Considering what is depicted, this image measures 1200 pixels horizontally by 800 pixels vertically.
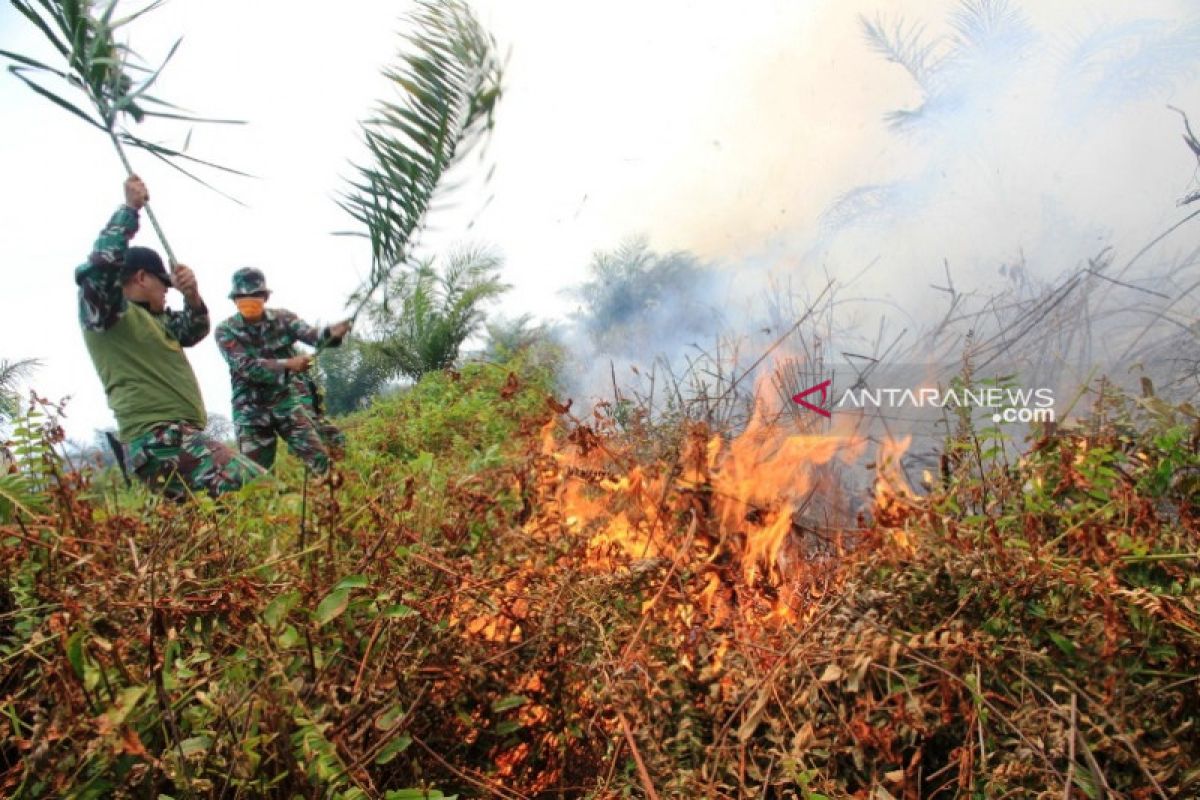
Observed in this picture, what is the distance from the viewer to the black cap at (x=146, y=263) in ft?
13.8

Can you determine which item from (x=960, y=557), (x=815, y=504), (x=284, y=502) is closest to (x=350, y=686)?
(x=284, y=502)

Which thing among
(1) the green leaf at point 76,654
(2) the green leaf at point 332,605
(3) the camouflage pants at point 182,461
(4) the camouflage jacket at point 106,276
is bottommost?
(1) the green leaf at point 76,654

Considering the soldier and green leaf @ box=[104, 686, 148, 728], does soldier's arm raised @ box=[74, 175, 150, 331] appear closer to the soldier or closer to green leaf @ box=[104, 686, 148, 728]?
the soldier

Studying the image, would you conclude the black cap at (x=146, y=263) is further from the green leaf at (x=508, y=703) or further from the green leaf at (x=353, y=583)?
the green leaf at (x=508, y=703)

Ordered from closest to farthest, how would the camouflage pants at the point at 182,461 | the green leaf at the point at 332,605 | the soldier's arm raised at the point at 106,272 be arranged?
the green leaf at the point at 332,605
the soldier's arm raised at the point at 106,272
the camouflage pants at the point at 182,461

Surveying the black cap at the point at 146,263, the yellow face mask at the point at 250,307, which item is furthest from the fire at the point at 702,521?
the yellow face mask at the point at 250,307

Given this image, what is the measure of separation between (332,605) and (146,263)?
3574 mm

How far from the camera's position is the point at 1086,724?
1482 mm

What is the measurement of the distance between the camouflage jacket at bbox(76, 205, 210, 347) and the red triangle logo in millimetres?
3929

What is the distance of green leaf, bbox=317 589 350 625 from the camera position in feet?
4.92

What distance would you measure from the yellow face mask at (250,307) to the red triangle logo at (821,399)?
3.74 metres

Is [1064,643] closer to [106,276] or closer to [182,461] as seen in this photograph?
[182,461]

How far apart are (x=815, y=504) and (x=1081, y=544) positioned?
2.20 meters

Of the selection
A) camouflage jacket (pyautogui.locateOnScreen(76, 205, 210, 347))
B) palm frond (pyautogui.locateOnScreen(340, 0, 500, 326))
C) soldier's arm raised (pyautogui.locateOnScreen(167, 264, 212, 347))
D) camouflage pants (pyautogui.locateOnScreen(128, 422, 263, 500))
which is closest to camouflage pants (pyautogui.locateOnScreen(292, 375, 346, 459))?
soldier's arm raised (pyautogui.locateOnScreen(167, 264, 212, 347))
